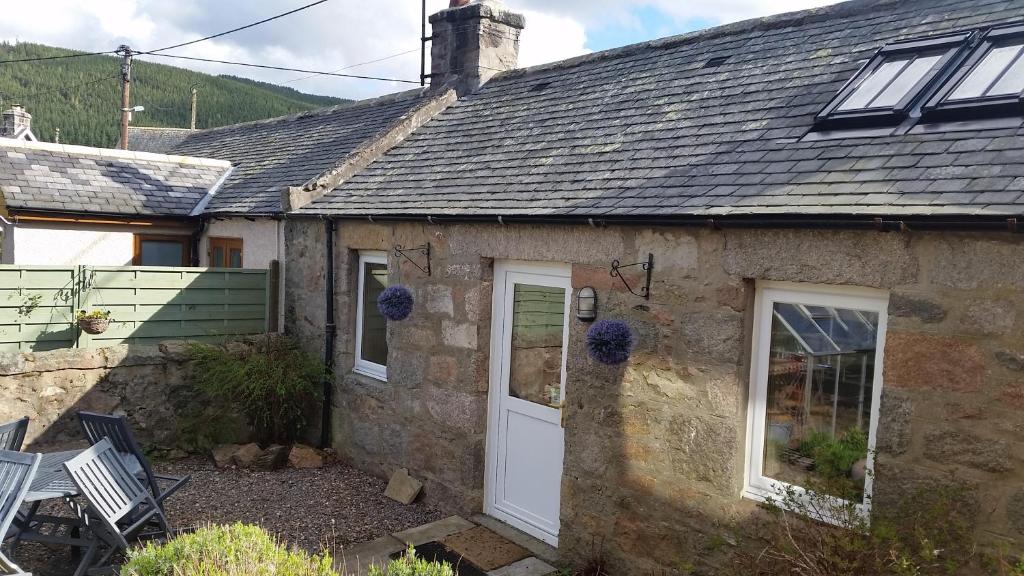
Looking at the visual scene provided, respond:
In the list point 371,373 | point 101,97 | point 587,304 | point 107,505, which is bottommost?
point 107,505

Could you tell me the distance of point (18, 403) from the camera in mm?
7883

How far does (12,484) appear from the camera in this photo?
16.6 ft

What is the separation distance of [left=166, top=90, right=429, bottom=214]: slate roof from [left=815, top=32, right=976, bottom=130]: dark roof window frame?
6.04 m

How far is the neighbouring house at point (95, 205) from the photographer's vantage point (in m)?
10.3

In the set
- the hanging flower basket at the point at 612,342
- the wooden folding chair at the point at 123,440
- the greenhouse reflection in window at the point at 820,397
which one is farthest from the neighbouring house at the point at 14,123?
the greenhouse reflection in window at the point at 820,397

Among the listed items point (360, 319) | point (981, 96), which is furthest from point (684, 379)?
point (360, 319)

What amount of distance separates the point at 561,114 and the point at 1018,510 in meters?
5.62

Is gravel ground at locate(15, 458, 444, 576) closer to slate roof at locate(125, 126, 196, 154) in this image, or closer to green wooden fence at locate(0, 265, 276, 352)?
green wooden fence at locate(0, 265, 276, 352)

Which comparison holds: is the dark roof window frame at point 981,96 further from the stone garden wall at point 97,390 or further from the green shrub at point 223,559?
the stone garden wall at point 97,390

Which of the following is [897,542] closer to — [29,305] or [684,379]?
[684,379]

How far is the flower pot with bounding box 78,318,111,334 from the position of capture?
A: 8305 millimetres

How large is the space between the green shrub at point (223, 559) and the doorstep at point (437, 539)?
1573 millimetres

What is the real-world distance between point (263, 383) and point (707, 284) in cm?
550

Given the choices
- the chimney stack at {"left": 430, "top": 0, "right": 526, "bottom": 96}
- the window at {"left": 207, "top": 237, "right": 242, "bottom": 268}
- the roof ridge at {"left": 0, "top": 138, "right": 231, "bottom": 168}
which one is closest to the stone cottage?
the chimney stack at {"left": 430, "top": 0, "right": 526, "bottom": 96}
